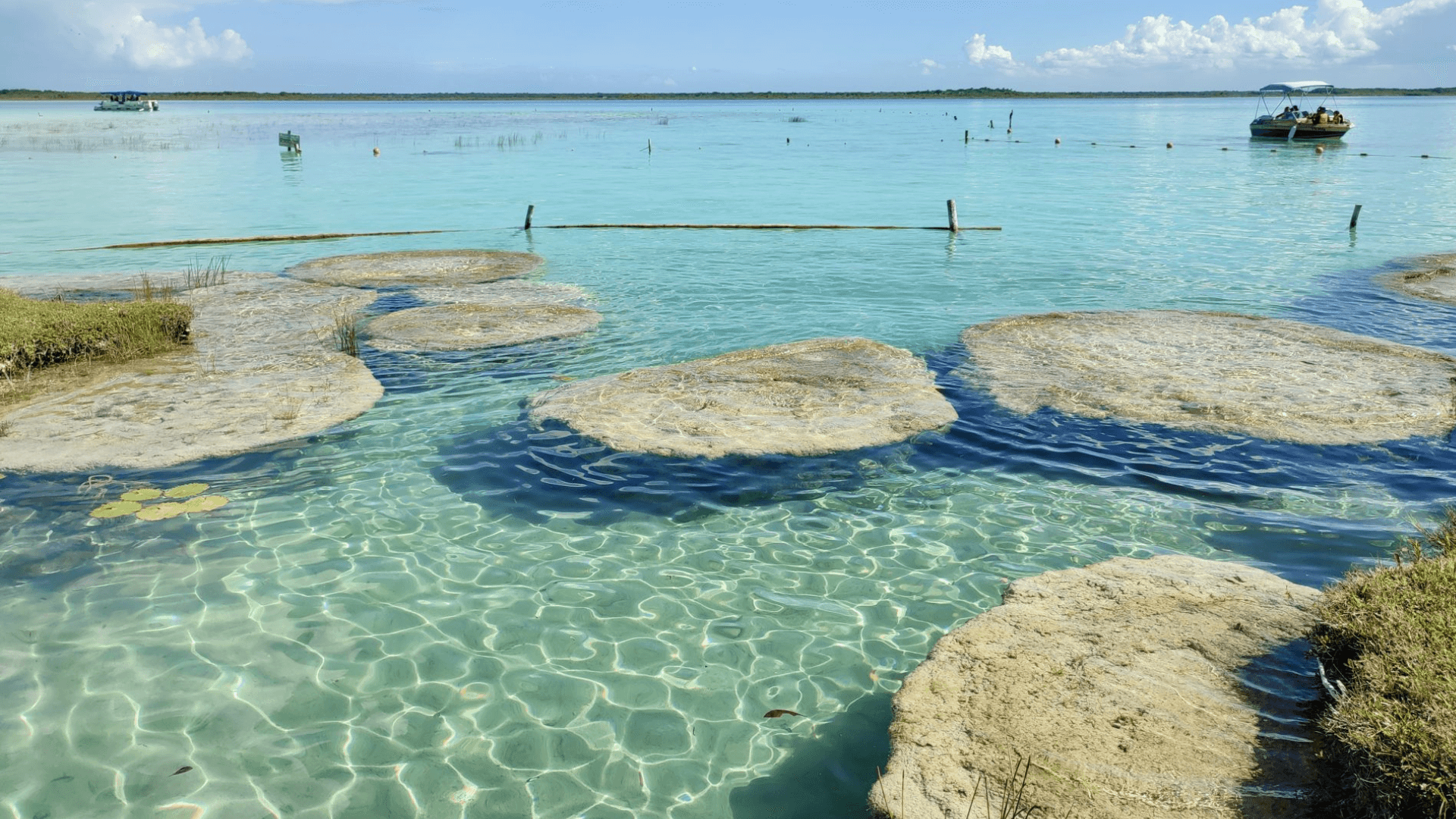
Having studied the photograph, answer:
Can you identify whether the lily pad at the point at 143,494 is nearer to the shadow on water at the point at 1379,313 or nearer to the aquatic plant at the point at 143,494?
the aquatic plant at the point at 143,494

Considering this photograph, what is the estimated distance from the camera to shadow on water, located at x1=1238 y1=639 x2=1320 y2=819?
4.34 m

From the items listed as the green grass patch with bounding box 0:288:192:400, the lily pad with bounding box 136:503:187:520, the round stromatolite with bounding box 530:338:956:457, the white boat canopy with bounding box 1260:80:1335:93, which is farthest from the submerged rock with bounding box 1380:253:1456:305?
the white boat canopy with bounding box 1260:80:1335:93

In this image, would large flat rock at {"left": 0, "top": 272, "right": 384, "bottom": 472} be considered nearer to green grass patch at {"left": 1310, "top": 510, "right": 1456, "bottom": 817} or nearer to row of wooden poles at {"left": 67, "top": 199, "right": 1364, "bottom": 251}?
green grass patch at {"left": 1310, "top": 510, "right": 1456, "bottom": 817}

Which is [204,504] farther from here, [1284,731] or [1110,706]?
[1284,731]

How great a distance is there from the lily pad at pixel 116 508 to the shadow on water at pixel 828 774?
6433mm

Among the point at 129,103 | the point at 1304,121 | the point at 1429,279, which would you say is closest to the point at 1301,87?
the point at 1304,121

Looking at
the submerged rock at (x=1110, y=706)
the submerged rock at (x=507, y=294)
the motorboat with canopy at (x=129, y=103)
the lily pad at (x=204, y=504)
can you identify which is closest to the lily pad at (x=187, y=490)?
the lily pad at (x=204, y=504)

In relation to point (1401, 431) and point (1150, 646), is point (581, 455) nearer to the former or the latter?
point (1150, 646)

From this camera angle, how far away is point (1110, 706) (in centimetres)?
512

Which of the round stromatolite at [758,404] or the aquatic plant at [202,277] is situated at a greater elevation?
the aquatic plant at [202,277]

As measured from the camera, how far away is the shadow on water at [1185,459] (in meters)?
8.91

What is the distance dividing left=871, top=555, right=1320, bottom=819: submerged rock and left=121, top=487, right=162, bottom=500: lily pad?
23.9 ft

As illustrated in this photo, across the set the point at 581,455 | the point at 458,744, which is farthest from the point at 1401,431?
the point at 458,744

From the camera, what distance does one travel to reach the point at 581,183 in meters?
43.6
